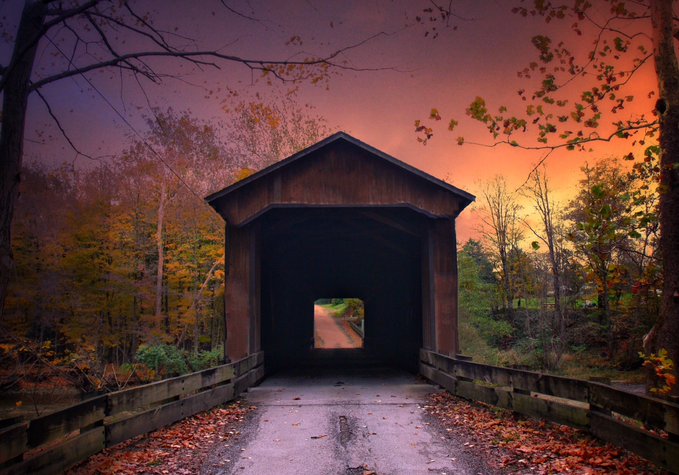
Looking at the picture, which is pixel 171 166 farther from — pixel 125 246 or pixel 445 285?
pixel 445 285

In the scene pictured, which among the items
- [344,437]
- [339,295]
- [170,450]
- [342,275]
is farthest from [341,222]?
[170,450]

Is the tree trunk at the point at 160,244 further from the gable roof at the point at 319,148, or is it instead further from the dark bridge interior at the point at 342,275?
the gable roof at the point at 319,148

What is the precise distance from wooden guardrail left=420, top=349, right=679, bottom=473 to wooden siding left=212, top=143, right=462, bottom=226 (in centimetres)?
378

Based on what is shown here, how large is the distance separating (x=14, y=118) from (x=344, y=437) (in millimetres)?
5329

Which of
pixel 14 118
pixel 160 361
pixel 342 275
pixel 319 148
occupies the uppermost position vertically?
pixel 319 148

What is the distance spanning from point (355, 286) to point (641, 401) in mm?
13855

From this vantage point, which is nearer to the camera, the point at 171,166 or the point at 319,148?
the point at 319,148

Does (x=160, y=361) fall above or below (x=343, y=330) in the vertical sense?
above

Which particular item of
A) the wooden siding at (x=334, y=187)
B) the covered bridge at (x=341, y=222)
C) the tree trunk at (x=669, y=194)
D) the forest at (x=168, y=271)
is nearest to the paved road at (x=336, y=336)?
the forest at (x=168, y=271)

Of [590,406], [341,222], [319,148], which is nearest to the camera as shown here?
[590,406]

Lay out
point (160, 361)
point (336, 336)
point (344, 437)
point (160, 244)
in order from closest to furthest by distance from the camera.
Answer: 1. point (344, 437)
2. point (160, 361)
3. point (160, 244)
4. point (336, 336)

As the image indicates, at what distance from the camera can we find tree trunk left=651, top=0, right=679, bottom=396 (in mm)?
6402

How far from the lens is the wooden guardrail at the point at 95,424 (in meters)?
4.19

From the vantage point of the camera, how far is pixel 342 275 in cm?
1838
